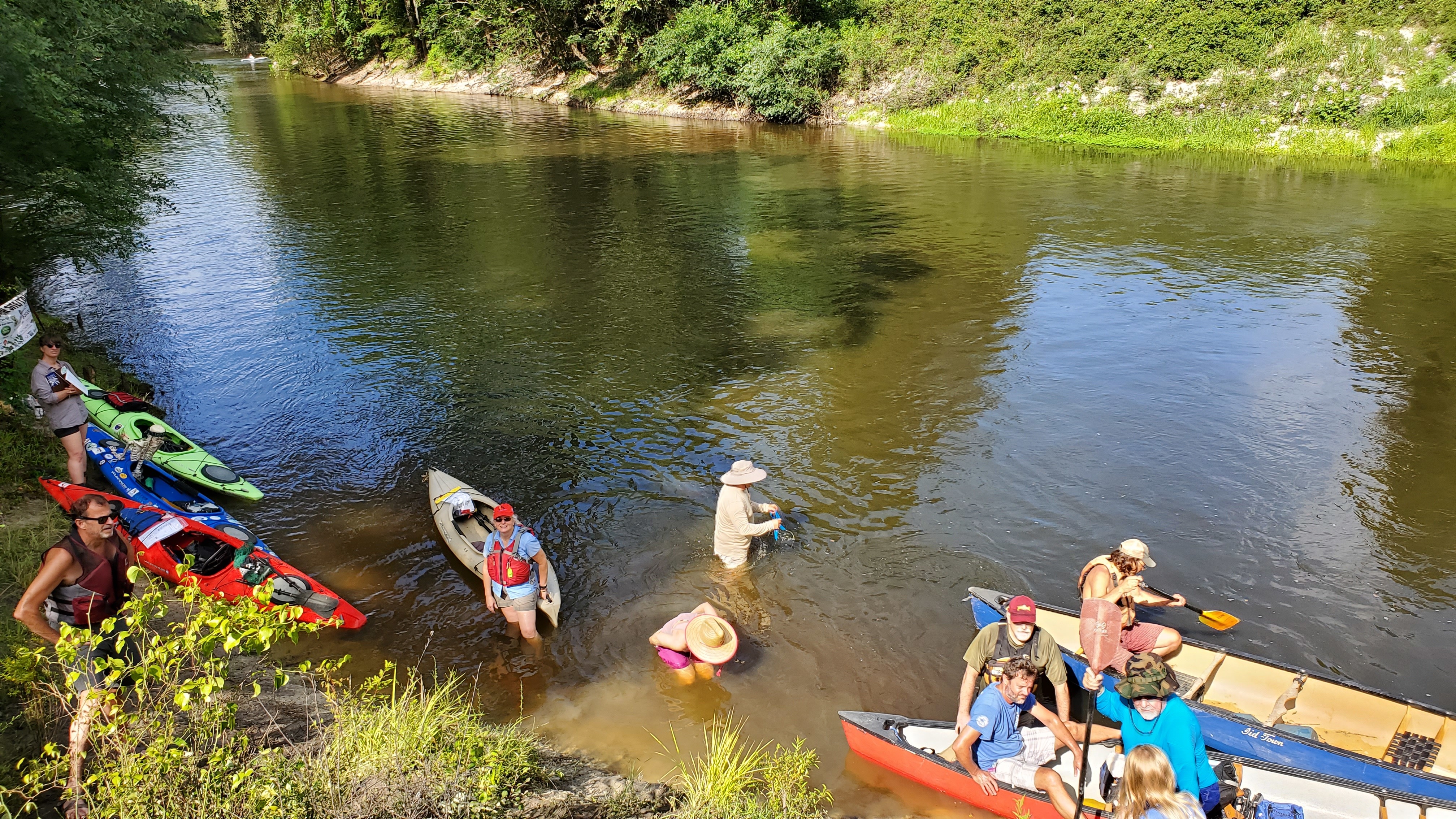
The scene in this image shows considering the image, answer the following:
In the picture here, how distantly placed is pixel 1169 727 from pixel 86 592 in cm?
766

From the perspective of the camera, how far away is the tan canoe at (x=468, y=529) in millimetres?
8688

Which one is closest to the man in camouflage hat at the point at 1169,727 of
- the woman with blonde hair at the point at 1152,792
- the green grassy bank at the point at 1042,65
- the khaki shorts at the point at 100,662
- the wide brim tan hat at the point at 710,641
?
the woman with blonde hair at the point at 1152,792

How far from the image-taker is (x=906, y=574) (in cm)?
959

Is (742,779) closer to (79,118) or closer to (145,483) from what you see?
(145,483)

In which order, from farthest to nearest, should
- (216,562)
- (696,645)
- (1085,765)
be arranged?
1. (216,562)
2. (696,645)
3. (1085,765)

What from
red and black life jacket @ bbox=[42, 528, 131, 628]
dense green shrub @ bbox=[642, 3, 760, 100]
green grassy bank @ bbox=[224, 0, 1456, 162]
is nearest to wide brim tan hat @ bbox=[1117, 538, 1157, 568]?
red and black life jacket @ bbox=[42, 528, 131, 628]

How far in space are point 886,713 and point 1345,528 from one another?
6837 millimetres

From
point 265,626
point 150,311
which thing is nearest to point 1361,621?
point 265,626

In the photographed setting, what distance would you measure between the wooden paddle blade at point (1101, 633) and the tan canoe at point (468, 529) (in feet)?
16.8

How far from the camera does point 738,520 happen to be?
9297mm

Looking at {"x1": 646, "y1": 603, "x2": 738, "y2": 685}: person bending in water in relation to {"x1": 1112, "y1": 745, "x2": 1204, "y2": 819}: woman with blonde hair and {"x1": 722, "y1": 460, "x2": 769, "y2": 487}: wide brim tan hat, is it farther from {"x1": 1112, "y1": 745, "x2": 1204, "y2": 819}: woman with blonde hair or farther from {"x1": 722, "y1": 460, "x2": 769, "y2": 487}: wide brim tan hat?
{"x1": 1112, "y1": 745, "x2": 1204, "y2": 819}: woman with blonde hair

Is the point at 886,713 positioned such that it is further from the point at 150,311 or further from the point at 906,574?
the point at 150,311

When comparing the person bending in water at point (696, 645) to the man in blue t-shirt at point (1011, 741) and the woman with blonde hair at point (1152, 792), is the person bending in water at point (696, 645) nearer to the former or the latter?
the man in blue t-shirt at point (1011, 741)

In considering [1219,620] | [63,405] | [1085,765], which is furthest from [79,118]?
[1219,620]
